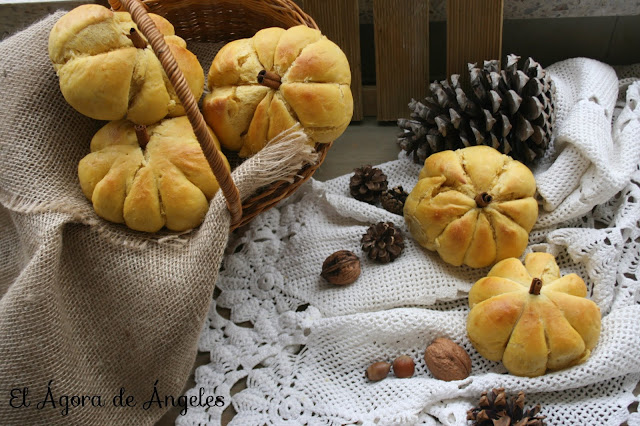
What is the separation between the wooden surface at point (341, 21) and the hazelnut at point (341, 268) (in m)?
0.45

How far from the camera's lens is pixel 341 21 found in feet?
4.19

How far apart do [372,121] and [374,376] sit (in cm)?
63

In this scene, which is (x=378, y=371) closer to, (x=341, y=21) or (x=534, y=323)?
(x=534, y=323)

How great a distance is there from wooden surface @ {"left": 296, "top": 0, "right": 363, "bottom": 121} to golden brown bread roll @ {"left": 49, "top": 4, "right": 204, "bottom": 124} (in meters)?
0.44

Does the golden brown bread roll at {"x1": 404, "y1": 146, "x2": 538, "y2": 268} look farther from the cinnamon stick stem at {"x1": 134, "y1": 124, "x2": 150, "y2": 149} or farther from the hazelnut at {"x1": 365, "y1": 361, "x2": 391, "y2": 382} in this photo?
the cinnamon stick stem at {"x1": 134, "y1": 124, "x2": 150, "y2": 149}

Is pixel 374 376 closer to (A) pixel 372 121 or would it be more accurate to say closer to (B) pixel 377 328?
(B) pixel 377 328

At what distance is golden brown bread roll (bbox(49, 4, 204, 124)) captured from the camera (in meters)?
0.91

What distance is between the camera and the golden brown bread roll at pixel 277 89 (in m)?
0.98

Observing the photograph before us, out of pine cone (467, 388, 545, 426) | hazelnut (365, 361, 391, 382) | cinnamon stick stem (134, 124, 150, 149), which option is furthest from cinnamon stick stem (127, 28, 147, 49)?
pine cone (467, 388, 545, 426)

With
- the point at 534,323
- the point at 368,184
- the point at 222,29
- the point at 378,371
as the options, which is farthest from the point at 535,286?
the point at 222,29

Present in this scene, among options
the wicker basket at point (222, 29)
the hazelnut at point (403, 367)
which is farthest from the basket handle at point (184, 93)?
the hazelnut at point (403, 367)

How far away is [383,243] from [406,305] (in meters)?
0.12

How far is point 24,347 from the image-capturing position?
33.5 inches

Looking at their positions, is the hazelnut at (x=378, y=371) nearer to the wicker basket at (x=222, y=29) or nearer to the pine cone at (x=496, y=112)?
the wicker basket at (x=222, y=29)
